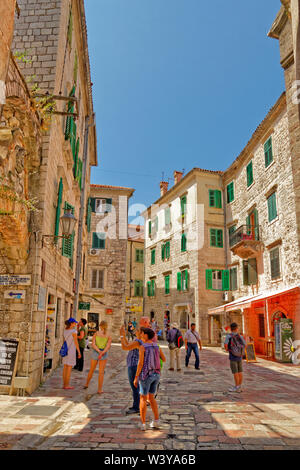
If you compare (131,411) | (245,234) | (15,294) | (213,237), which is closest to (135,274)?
(213,237)

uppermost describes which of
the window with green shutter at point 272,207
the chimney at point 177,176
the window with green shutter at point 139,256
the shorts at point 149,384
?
the chimney at point 177,176

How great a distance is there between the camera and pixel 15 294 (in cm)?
761

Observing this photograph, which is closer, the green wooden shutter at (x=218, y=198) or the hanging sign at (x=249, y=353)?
Result: the hanging sign at (x=249, y=353)

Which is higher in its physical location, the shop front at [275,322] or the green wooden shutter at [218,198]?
the green wooden shutter at [218,198]

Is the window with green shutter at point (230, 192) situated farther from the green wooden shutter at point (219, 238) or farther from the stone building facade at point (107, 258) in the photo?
the stone building facade at point (107, 258)

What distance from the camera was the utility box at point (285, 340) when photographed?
554 inches

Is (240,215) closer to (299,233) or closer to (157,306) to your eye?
(299,233)

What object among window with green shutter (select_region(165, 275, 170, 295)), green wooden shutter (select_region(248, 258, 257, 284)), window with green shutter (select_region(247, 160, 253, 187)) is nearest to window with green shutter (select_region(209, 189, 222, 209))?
window with green shutter (select_region(247, 160, 253, 187))

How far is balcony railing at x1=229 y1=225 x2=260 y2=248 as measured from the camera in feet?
62.3

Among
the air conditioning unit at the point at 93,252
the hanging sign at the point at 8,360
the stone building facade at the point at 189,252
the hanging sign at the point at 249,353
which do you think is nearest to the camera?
the hanging sign at the point at 8,360

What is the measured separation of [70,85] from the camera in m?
11.7

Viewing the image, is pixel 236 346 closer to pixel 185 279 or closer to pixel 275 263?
pixel 275 263

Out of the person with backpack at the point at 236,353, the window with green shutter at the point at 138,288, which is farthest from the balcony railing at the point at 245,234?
the window with green shutter at the point at 138,288

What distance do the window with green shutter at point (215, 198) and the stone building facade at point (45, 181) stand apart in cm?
1449
